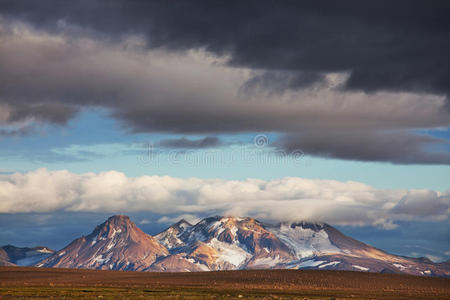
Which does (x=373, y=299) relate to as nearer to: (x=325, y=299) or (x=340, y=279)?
(x=325, y=299)

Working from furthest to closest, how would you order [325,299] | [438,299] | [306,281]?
[306,281], [438,299], [325,299]

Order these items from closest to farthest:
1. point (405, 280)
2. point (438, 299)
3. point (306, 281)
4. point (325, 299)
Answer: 1. point (325, 299)
2. point (438, 299)
3. point (306, 281)
4. point (405, 280)

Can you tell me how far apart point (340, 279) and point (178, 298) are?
96433 mm

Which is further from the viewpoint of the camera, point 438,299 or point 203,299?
point 438,299

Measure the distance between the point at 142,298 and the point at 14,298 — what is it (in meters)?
20.2

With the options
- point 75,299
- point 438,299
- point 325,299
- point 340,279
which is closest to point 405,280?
point 340,279

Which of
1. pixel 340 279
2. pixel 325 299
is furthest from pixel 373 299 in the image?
pixel 340 279

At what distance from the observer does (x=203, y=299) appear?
103875mm

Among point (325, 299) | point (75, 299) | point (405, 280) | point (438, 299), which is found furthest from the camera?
point (405, 280)

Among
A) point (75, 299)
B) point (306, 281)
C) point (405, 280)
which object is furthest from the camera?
point (405, 280)

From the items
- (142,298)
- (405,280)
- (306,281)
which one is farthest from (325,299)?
(405,280)

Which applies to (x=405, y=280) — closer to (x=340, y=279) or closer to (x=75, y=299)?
(x=340, y=279)

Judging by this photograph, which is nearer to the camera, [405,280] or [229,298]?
[229,298]

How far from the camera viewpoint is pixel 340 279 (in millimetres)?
190500
